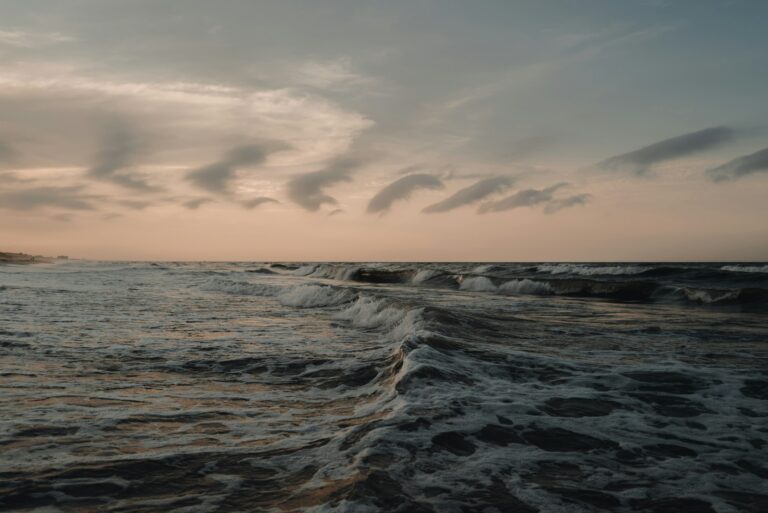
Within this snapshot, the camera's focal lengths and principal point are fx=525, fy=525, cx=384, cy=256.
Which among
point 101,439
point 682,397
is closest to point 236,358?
point 101,439

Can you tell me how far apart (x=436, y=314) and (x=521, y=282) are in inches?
725

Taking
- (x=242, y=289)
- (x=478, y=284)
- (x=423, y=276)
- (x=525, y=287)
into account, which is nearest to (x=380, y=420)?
(x=242, y=289)

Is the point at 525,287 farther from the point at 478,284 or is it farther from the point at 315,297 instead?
the point at 315,297

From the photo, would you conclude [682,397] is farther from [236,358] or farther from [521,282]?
[521,282]

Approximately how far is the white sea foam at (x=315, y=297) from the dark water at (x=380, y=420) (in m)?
8.39

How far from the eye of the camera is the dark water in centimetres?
358

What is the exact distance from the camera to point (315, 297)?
2106cm

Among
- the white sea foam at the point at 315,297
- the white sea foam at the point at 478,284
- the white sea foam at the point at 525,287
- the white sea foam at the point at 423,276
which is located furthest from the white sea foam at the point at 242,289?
the white sea foam at the point at 423,276

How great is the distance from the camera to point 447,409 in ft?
18.0

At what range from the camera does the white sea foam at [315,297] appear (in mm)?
20188

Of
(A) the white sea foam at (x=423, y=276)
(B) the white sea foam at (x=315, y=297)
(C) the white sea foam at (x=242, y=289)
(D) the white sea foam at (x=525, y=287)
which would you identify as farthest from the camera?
(A) the white sea foam at (x=423, y=276)

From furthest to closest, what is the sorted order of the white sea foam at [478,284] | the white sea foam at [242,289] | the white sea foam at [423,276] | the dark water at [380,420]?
the white sea foam at [423,276], the white sea foam at [478,284], the white sea foam at [242,289], the dark water at [380,420]

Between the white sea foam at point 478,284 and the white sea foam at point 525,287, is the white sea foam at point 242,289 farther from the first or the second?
the white sea foam at point 525,287

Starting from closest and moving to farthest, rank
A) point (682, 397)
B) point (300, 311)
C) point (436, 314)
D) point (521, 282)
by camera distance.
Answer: point (682, 397) < point (436, 314) < point (300, 311) < point (521, 282)
